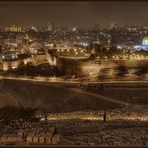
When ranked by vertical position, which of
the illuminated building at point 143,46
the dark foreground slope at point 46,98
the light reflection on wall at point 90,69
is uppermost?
the illuminated building at point 143,46

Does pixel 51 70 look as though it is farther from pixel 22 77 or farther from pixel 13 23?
pixel 13 23

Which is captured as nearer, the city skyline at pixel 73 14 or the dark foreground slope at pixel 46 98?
the city skyline at pixel 73 14

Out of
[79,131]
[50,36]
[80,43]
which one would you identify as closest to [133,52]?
[80,43]

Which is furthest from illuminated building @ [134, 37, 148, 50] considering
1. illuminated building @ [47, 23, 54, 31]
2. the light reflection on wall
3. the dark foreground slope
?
illuminated building @ [47, 23, 54, 31]

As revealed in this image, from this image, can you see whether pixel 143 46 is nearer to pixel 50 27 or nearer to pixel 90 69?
pixel 90 69

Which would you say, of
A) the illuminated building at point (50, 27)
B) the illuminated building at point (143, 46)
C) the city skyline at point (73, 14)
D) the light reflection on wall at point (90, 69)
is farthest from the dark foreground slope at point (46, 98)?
the city skyline at point (73, 14)

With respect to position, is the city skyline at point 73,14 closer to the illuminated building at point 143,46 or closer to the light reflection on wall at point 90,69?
the illuminated building at point 143,46

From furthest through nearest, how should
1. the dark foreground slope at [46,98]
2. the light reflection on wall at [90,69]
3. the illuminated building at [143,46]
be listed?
the light reflection on wall at [90,69] < the dark foreground slope at [46,98] < the illuminated building at [143,46]
